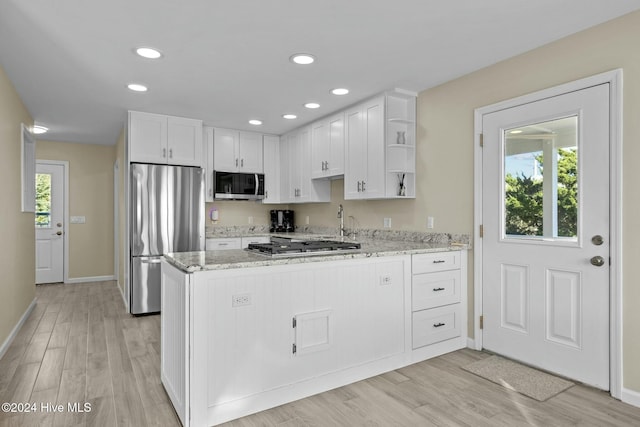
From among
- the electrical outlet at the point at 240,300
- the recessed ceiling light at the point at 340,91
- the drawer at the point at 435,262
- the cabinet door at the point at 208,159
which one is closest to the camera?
the electrical outlet at the point at 240,300

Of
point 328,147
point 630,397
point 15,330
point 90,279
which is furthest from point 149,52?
Result: point 90,279

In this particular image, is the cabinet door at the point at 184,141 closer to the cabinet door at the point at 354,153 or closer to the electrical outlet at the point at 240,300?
the cabinet door at the point at 354,153

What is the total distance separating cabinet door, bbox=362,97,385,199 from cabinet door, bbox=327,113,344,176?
0.47 m

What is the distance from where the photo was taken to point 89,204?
21.4 ft

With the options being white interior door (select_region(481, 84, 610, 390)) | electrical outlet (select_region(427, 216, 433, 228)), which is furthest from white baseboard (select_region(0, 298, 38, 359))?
white interior door (select_region(481, 84, 610, 390))

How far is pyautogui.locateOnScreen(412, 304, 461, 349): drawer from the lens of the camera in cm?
298

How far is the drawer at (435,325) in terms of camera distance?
9.77 feet

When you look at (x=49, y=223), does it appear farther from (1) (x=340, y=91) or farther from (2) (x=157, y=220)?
(1) (x=340, y=91)

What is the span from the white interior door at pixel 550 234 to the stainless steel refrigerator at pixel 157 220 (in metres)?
3.31

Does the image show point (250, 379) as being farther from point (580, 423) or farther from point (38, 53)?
point (38, 53)

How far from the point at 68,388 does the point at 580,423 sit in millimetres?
3181

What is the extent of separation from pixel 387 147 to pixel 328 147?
108 cm

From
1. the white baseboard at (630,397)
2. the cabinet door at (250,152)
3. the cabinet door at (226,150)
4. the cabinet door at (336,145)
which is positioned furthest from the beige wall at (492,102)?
the cabinet door at (226,150)

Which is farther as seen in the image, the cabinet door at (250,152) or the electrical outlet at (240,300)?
the cabinet door at (250,152)
